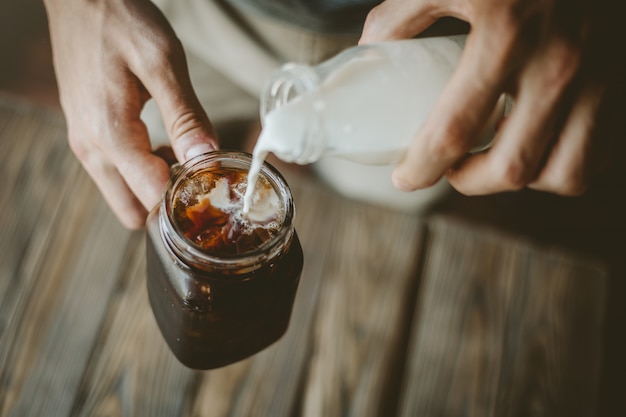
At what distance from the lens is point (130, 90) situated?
619mm

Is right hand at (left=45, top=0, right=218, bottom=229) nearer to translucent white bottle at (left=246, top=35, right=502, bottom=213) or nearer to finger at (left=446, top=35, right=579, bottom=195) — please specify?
translucent white bottle at (left=246, top=35, right=502, bottom=213)

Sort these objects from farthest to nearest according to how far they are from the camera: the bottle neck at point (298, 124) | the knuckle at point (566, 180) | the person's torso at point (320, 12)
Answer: the person's torso at point (320, 12) → the knuckle at point (566, 180) → the bottle neck at point (298, 124)

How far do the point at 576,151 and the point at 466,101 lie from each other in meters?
0.16

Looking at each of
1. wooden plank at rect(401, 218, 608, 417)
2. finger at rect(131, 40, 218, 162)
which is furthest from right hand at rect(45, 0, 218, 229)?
wooden plank at rect(401, 218, 608, 417)

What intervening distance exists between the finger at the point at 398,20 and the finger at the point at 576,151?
18cm

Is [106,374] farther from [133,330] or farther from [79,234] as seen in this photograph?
[79,234]

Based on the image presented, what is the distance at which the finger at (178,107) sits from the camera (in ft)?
1.92

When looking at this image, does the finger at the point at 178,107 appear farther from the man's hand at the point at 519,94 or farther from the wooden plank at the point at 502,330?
the wooden plank at the point at 502,330

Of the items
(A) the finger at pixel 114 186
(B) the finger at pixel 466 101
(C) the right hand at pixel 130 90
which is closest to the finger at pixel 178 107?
(C) the right hand at pixel 130 90

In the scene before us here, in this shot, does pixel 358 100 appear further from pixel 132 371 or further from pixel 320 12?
pixel 132 371

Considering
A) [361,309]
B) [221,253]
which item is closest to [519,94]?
[221,253]

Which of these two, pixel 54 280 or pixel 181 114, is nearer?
pixel 181 114

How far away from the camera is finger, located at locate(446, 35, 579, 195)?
20.6 inches

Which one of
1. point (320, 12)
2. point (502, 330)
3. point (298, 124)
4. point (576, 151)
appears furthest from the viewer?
point (502, 330)
